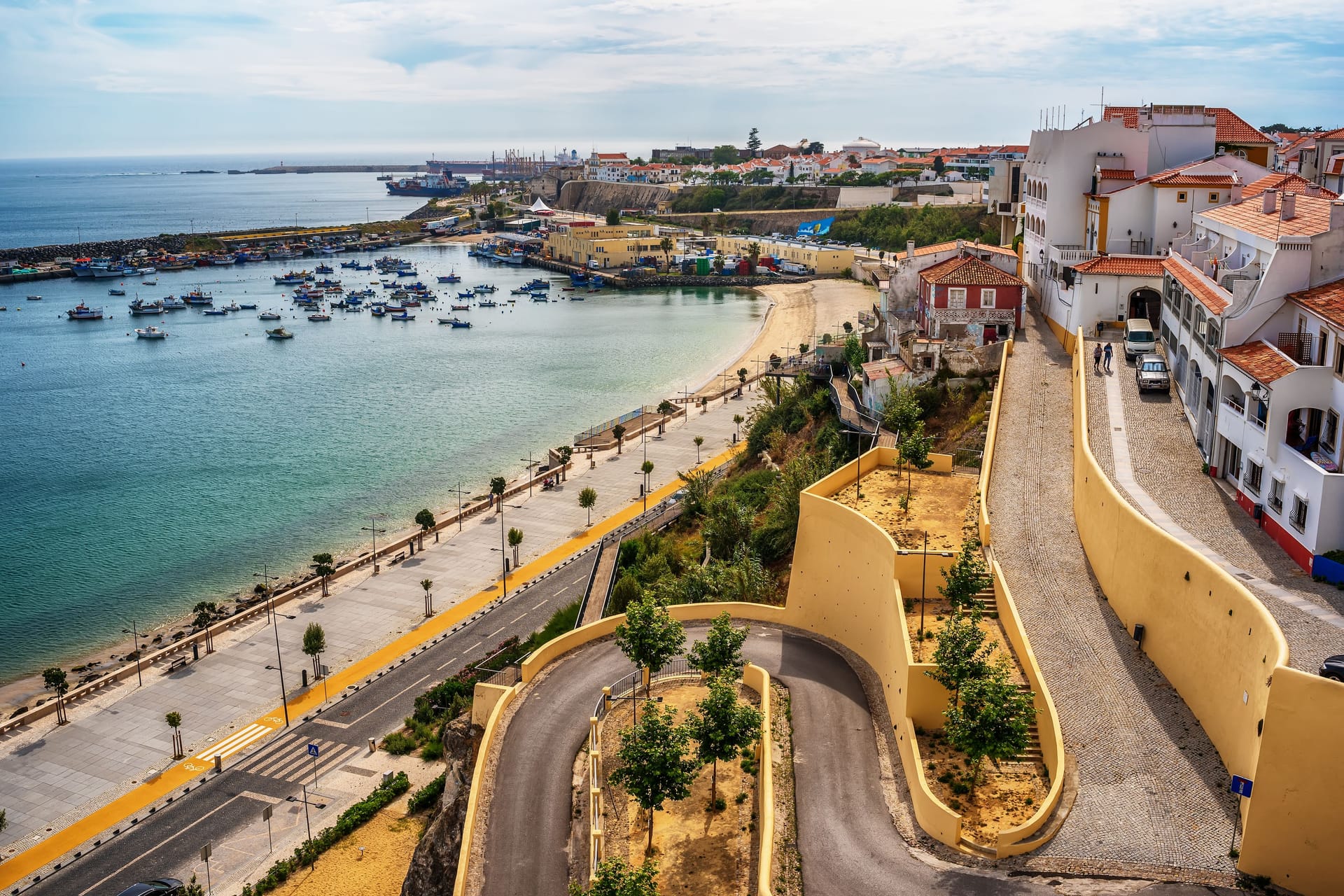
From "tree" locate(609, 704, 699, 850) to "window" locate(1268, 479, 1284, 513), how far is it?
875 cm

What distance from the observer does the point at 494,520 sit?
32188mm

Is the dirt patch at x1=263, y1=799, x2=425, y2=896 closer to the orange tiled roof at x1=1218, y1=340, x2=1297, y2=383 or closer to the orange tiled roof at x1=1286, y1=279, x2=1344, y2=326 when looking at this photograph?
the orange tiled roof at x1=1218, y1=340, x2=1297, y2=383

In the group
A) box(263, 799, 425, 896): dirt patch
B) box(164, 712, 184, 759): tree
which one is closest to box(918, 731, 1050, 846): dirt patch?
box(263, 799, 425, 896): dirt patch

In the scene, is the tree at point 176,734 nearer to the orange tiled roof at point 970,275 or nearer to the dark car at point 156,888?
the dark car at point 156,888

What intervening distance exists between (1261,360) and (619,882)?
1206 cm

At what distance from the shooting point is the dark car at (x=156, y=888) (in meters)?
15.4

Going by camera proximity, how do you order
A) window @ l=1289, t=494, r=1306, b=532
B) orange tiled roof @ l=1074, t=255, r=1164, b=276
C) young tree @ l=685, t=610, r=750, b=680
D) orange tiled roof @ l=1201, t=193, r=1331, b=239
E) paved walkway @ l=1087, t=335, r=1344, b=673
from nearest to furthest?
1. paved walkway @ l=1087, t=335, r=1344, b=673
2. window @ l=1289, t=494, r=1306, b=532
3. young tree @ l=685, t=610, r=750, b=680
4. orange tiled roof @ l=1201, t=193, r=1331, b=239
5. orange tiled roof @ l=1074, t=255, r=1164, b=276

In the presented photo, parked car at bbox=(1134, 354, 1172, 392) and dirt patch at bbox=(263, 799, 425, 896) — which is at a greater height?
parked car at bbox=(1134, 354, 1172, 392)

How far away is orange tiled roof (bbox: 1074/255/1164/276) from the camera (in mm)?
24656

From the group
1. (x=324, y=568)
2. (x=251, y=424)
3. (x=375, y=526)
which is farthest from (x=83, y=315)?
(x=324, y=568)

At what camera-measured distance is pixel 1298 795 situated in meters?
9.72

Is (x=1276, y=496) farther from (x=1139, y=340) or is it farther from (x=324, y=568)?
(x=324, y=568)

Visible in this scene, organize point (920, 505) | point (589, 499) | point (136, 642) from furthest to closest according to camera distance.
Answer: point (589, 499)
point (136, 642)
point (920, 505)

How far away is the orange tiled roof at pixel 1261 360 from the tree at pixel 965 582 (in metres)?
4.83
